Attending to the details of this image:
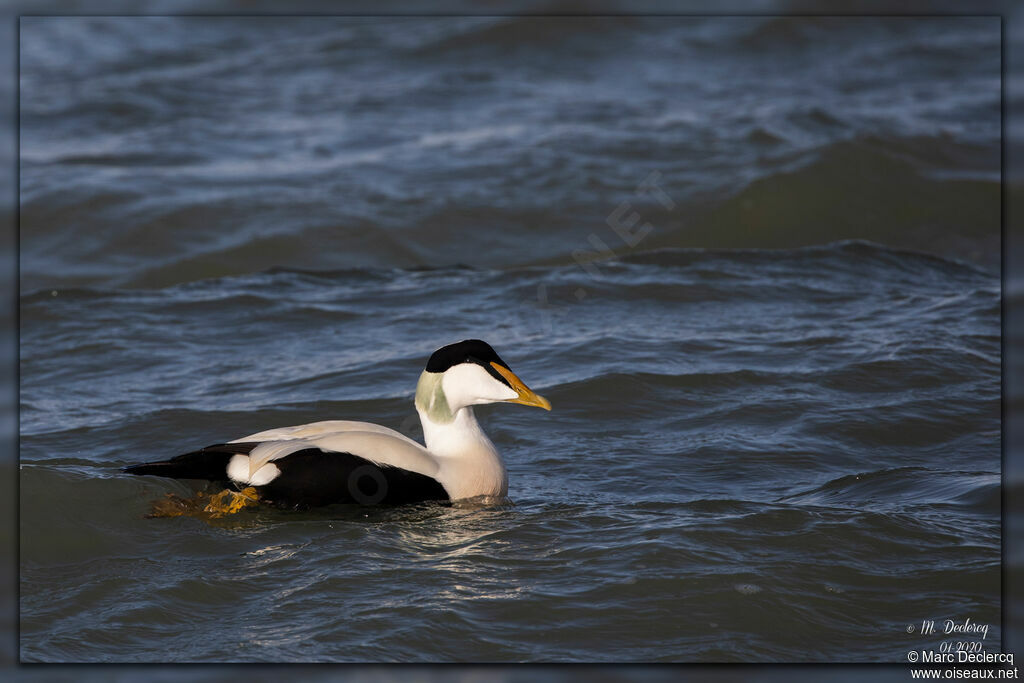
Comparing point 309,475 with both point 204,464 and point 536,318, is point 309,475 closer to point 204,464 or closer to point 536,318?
point 204,464

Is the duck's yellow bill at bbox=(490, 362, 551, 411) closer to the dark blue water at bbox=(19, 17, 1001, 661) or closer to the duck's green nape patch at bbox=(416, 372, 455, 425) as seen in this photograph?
the duck's green nape patch at bbox=(416, 372, 455, 425)

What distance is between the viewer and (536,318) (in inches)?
325

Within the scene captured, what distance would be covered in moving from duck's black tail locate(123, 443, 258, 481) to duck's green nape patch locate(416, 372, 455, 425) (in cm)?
77

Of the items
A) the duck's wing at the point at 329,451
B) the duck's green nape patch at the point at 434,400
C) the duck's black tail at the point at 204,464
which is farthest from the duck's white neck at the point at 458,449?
the duck's black tail at the point at 204,464

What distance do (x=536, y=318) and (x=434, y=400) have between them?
2.95 meters

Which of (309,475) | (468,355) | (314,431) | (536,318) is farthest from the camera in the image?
(536,318)

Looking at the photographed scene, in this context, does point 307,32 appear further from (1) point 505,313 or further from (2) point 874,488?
(2) point 874,488

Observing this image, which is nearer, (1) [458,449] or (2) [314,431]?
(2) [314,431]

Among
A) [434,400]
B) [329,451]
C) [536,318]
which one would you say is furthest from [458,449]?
[536,318]

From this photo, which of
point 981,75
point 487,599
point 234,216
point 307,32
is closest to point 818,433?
point 487,599

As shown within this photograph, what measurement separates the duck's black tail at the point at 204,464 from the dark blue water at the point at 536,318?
221mm

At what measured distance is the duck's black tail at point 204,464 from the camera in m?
4.97

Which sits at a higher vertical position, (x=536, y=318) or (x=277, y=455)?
(x=536, y=318)

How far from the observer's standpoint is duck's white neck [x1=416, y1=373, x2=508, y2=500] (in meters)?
5.24
